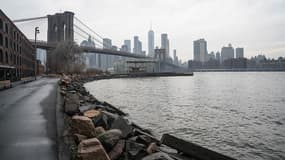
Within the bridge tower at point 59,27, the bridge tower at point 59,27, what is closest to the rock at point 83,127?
the bridge tower at point 59,27

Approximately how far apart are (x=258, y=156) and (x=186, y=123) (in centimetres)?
667

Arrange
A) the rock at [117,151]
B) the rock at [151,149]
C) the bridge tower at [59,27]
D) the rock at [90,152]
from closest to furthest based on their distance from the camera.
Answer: the rock at [90,152], the rock at [117,151], the rock at [151,149], the bridge tower at [59,27]

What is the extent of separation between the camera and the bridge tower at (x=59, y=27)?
112906mm

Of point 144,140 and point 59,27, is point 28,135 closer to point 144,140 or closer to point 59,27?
point 144,140

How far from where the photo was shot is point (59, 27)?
372 feet

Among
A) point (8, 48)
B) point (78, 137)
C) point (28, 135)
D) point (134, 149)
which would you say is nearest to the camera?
point (78, 137)

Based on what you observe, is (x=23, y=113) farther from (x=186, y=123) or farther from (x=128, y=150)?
(x=186, y=123)

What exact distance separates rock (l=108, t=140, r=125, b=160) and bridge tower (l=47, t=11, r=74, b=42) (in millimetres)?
112495

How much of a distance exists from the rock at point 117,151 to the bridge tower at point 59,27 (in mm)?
112495

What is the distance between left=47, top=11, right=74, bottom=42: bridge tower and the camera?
4445 inches

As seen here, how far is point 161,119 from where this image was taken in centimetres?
1844

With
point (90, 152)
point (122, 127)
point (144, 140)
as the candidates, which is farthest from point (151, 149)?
point (90, 152)

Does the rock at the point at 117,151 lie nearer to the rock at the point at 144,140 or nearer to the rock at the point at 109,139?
the rock at the point at 109,139

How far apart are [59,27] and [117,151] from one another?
116 metres
